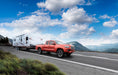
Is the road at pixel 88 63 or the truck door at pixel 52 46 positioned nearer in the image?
the road at pixel 88 63

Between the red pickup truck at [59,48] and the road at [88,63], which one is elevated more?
the red pickup truck at [59,48]

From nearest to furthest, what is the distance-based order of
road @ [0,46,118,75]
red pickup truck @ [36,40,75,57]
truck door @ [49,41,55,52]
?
road @ [0,46,118,75] → red pickup truck @ [36,40,75,57] → truck door @ [49,41,55,52]

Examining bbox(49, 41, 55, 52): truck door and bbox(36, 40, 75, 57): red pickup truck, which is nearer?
bbox(36, 40, 75, 57): red pickup truck

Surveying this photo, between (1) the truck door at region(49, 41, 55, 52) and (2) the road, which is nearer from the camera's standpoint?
(2) the road

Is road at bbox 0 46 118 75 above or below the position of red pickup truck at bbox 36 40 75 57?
below

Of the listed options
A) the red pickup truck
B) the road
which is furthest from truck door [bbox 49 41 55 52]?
the road

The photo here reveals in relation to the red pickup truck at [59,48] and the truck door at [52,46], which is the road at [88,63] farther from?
the truck door at [52,46]

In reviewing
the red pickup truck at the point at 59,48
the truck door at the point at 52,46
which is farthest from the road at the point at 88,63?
the truck door at the point at 52,46

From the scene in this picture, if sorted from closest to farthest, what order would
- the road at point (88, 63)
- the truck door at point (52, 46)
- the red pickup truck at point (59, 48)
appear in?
1. the road at point (88, 63)
2. the red pickup truck at point (59, 48)
3. the truck door at point (52, 46)

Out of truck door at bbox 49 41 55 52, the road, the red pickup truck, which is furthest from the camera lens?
truck door at bbox 49 41 55 52

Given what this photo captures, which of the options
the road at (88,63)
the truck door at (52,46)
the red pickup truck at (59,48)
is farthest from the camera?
the truck door at (52,46)

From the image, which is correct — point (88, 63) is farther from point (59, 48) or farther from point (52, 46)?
point (52, 46)

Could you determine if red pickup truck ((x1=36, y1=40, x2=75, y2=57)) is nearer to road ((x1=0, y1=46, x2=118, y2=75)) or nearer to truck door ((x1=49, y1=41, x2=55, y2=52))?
truck door ((x1=49, y1=41, x2=55, y2=52))

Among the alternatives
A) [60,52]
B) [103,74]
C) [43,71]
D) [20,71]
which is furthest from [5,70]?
[60,52]
